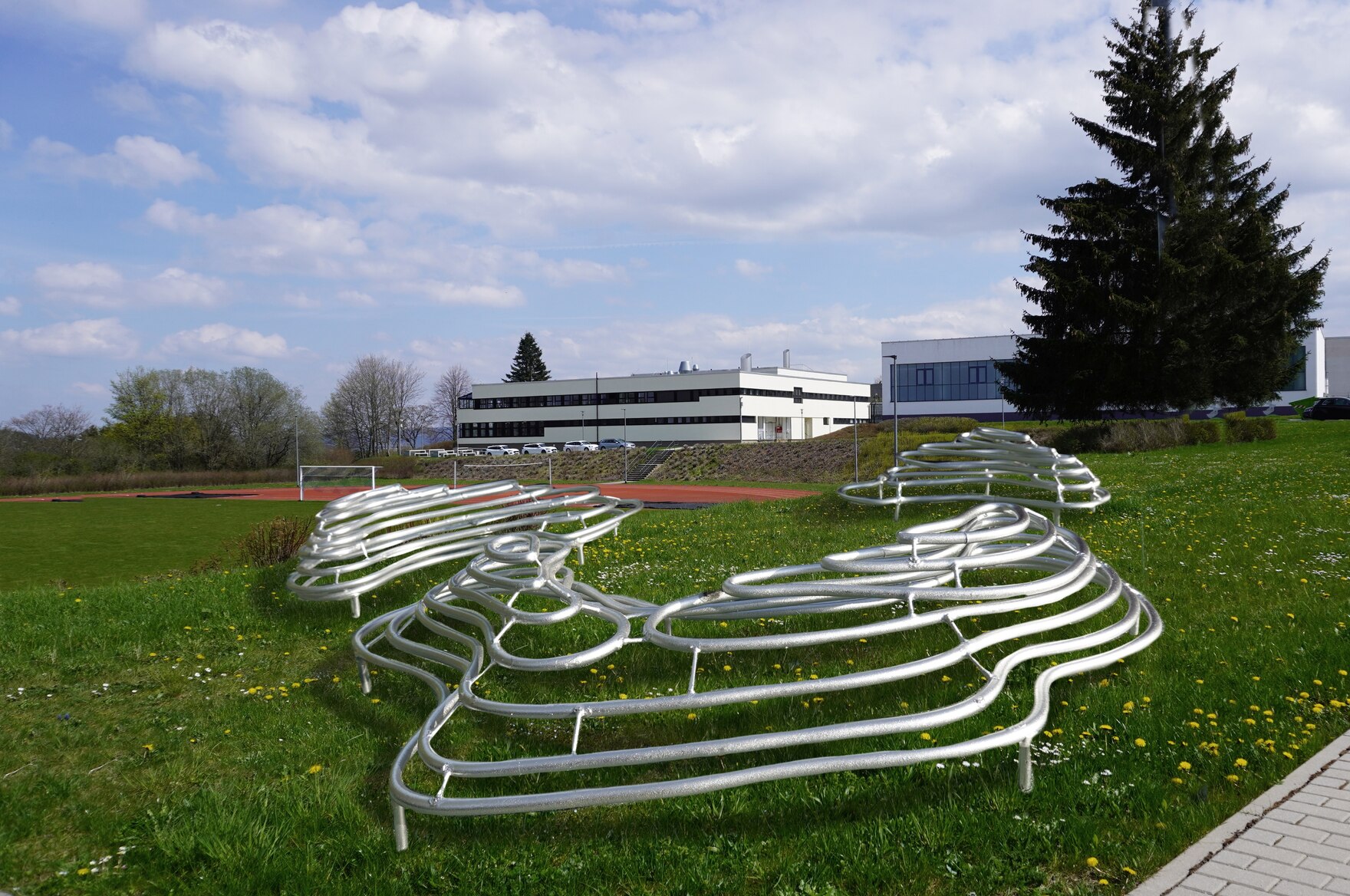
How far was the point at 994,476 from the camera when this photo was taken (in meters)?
12.5

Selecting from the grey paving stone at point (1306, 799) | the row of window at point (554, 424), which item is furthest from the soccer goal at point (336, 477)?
the grey paving stone at point (1306, 799)

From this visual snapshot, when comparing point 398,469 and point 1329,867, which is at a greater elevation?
point 1329,867

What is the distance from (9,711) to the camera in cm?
655

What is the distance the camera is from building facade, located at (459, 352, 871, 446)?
82625 millimetres

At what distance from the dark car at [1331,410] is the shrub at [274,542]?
42390 mm

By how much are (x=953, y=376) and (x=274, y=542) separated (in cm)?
7150

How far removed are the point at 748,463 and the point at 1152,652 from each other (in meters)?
44.5

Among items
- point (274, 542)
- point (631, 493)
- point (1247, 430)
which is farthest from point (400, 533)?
point (631, 493)

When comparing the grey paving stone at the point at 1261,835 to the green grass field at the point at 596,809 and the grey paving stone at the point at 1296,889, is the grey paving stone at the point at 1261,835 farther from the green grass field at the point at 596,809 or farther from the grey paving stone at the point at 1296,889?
the grey paving stone at the point at 1296,889

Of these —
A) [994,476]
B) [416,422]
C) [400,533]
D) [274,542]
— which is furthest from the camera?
[416,422]

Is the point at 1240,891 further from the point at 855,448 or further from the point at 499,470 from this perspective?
the point at 499,470

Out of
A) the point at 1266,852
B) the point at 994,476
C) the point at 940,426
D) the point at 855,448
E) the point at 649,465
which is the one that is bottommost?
the point at 649,465

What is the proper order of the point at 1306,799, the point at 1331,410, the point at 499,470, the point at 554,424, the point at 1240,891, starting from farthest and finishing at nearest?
the point at 554,424
the point at 499,470
the point at 1331,410
the point at 1306,799
the point at 1240,891

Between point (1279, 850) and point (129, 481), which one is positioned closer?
point (1279, 850)
